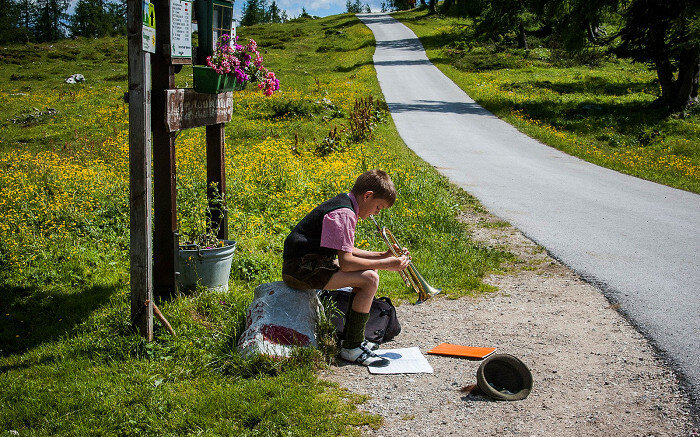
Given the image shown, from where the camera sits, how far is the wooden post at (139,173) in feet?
14.1

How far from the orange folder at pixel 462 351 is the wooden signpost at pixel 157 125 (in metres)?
2.24

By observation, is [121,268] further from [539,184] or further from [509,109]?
[509,109]

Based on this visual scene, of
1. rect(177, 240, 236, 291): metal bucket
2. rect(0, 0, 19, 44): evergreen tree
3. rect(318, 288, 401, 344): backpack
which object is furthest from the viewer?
rect(0, 0, 19, 44): evergreen tree

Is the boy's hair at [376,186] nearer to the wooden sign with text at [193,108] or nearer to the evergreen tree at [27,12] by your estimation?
the wooden sign with text at [193,108]

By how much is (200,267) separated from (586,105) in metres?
20.4

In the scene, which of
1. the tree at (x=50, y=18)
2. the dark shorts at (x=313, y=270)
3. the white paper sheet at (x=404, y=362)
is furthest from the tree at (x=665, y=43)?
the tree at (x=50, y=18)

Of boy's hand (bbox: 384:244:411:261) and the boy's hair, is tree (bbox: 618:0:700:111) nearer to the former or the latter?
boy's hand (bbox: 384:244:411:261)

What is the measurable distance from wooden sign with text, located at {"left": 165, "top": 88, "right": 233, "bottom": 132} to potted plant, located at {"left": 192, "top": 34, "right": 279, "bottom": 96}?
140mm

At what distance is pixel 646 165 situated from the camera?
49.3 feet

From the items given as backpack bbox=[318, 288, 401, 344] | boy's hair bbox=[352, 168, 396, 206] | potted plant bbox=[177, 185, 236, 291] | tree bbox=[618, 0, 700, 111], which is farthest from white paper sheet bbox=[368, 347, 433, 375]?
tree bbox=[618, 0, 700, 111]

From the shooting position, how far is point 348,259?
14.5 ft

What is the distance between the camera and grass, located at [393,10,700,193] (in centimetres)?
1594

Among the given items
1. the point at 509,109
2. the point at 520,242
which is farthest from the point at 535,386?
the point at 509,109

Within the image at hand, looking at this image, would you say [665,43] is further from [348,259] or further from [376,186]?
[348,259]
